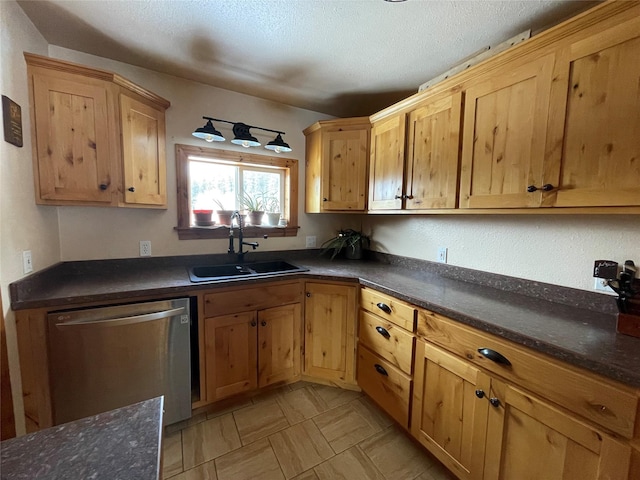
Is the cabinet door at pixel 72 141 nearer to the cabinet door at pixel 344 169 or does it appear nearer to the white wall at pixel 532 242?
the cabinet door at pixel 344 169

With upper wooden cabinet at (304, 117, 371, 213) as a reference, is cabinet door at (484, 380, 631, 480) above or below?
below

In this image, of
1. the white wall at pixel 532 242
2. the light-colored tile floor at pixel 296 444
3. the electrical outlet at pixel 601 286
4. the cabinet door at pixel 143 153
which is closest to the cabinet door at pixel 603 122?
the white wall at pixel 532 242

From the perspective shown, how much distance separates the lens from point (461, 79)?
1.52 meters

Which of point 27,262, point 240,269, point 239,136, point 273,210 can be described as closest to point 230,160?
point 239,136

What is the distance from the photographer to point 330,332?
2.04 m

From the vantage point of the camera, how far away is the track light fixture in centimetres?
195

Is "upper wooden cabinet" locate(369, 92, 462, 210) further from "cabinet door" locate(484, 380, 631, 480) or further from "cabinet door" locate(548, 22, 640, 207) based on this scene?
"cabinet door" locate(484, 380, 631, 480)

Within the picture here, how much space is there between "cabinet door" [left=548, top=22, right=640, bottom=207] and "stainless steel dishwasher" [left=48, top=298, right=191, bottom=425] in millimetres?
2067

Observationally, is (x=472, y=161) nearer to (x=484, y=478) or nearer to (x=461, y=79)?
(x=461, y=79)

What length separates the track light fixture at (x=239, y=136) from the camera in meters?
1.95

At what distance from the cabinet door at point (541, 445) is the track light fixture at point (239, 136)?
6.97ft

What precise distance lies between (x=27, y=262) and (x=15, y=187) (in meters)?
0.38

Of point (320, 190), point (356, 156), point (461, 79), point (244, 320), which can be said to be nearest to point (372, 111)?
point (356, 156)

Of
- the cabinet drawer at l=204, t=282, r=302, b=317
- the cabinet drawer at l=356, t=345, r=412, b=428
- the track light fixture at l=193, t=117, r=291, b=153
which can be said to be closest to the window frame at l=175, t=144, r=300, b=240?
the track light fixture at l=193, t=117, r=291, b=153
